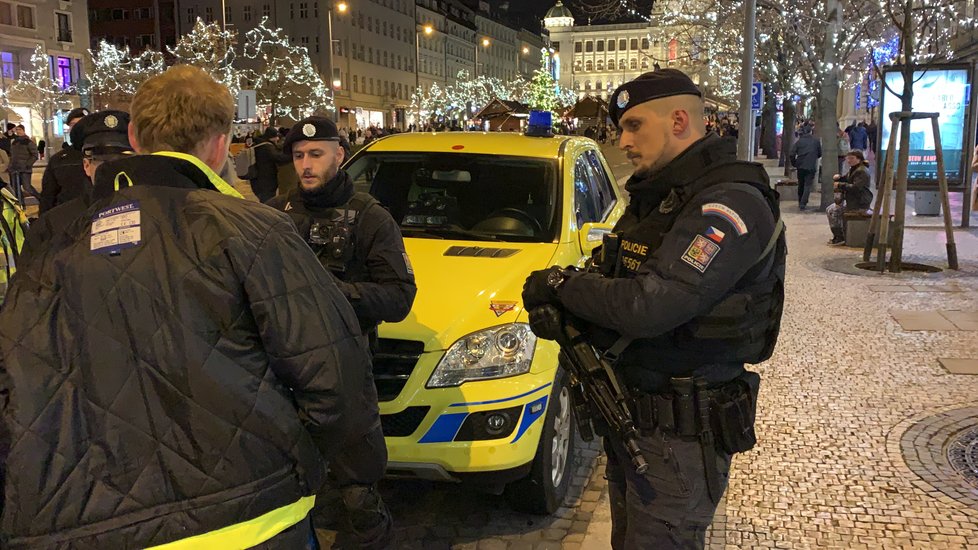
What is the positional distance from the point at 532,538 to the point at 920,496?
6.79 ft

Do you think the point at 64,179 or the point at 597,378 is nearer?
the point at 597,378

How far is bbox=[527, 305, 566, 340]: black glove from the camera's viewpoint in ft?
8.61

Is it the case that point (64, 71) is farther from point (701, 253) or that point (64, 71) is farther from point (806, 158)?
point (701, 253)

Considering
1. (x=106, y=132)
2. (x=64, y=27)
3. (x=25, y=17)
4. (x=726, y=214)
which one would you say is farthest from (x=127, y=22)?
(x=726, y=214)

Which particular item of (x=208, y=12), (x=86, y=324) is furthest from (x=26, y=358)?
(x=208, y=12)

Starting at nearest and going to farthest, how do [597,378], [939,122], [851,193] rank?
[597,378], [851,193], [939,122]

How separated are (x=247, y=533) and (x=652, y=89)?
1818mm

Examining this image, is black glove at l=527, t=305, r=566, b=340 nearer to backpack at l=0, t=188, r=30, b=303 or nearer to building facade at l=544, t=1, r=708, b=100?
backpack at l=0, t=188, r=30, b=303

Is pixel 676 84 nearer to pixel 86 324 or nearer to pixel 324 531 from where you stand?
pixel 86 324

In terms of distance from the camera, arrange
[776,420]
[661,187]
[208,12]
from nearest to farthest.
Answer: [661,187] < [776,420] < [208,12]

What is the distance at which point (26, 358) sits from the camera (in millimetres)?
1816

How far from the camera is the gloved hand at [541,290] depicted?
264 centimetres

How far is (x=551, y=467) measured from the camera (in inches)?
164

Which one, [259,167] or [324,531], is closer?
[324,531]
